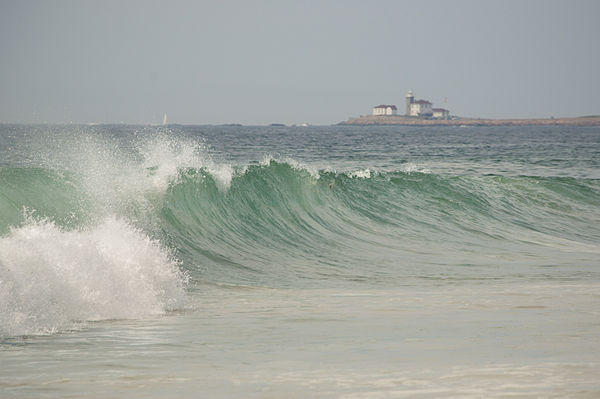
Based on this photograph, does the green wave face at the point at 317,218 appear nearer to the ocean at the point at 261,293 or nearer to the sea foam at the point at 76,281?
the ocean at the point at 261,293

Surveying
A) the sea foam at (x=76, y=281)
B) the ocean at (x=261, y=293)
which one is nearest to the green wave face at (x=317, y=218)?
the ocean at (x=261, y=293)

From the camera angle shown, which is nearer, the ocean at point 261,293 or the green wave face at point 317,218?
the ocean at point 261,293

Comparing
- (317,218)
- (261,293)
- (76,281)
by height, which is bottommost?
(261,293)

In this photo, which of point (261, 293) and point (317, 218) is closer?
point (261, 293)

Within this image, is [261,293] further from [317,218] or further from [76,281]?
[317,218]

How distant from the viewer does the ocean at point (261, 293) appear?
4652 millimetres

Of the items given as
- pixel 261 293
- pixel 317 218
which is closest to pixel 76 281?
pixel 261 293

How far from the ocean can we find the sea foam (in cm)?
2

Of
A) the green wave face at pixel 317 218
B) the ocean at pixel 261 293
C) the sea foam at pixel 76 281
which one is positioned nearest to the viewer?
the ocean at pixel 261 293

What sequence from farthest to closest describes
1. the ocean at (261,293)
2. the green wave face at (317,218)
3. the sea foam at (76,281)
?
the green wave face at (317,218) < the sea foam at (76,281) < the ocean at (261,293)

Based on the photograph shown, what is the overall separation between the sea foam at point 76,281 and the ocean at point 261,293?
0.02 metres

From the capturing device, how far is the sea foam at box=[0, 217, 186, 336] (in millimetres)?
6027

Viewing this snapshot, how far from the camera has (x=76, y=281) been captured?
263 inches

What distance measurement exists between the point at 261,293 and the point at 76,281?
2.56 metres
